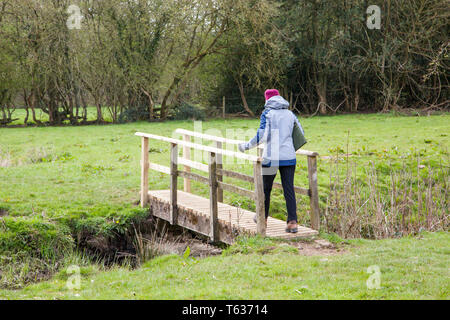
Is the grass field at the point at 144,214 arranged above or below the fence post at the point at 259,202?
below

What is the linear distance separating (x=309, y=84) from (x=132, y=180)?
21024 millimetres

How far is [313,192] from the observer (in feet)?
26.8

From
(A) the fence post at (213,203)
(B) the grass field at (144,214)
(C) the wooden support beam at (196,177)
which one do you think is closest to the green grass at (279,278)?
(B) the grass field at (144,214)

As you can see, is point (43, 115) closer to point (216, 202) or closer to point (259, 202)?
point (216, 202)

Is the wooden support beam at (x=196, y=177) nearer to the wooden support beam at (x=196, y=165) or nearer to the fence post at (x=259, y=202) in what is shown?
the wooden support beam at (x=196, y=165)

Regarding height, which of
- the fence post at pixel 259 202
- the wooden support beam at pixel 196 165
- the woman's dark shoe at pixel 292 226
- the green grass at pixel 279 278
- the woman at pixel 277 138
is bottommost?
the green grass at pixel 279 278

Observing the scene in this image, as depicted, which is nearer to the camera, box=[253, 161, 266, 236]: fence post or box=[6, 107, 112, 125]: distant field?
box=[253, 161, 266, 236]: fence post

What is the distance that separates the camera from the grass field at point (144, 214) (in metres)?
5.75

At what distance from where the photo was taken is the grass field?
226 inches

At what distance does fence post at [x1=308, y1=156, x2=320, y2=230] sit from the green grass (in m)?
0.79

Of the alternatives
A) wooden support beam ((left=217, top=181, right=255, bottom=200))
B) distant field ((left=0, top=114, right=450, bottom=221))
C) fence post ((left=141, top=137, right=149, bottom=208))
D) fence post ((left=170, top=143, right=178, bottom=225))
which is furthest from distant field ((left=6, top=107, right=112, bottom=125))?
wooden support beam ((left=217, top=181, right=255, bottom=200))

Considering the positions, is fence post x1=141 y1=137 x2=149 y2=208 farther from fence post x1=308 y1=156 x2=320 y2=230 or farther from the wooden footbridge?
fence post x1=308 y1=156 x2=320 y2=230

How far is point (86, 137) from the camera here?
21094 millimetres
